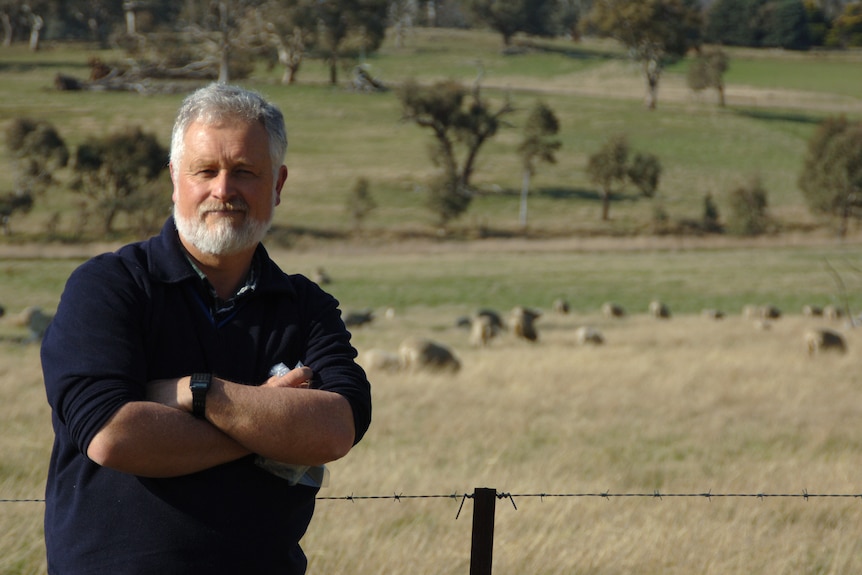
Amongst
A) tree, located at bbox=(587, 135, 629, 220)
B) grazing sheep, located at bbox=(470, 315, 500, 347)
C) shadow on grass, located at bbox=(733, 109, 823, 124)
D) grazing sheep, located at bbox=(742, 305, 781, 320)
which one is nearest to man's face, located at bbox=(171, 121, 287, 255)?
grazing sheep, located at bbox=(470, 315, 500, 347)

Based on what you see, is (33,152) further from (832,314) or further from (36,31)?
(36,31)

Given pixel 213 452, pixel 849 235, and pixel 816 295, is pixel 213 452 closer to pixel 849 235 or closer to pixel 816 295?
pixel 816 295

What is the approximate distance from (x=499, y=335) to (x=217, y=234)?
59.7ft

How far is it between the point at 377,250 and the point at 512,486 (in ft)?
138

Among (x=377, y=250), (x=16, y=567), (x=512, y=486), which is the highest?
(x=16, y=567)

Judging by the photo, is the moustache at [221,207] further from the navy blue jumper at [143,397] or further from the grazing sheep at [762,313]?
the grazing sheep at [762,313]

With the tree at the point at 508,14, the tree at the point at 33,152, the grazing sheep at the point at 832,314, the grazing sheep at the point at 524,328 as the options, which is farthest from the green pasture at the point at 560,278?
the tree at the point at 508,14

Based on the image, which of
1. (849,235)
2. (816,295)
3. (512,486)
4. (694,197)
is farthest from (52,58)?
(512,486)

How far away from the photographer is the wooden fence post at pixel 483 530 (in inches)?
143

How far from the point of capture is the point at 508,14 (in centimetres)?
12719

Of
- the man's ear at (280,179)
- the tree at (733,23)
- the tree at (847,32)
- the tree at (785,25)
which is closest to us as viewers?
the man's ear at (280,179)

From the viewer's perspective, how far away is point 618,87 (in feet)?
345

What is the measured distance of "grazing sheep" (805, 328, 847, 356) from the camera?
17.3 m

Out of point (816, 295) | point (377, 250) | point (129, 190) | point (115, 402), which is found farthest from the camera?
point (129, 190)
